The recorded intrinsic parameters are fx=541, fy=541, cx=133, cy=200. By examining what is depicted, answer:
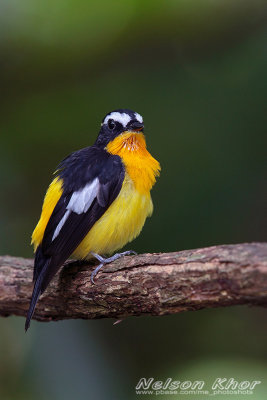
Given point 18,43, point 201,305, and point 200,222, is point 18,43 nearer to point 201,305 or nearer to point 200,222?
point 200,222

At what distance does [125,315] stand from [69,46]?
8.22 feet

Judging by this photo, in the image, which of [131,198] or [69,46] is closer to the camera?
[131,198]

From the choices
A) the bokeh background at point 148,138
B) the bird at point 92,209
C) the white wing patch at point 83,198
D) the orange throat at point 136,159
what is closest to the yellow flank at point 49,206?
the bird at point 92,209

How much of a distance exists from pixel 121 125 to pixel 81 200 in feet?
2.34

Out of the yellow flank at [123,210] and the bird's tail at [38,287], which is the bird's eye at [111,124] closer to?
the yellow flank at [123,210]

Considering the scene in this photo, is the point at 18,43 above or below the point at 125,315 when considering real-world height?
above

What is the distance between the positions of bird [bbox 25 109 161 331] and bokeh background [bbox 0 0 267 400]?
2.02 ft

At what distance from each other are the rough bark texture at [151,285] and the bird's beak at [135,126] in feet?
3.13

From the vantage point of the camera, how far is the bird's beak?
350 centimetres

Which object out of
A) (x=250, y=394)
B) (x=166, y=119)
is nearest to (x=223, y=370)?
(x=250, y=394)

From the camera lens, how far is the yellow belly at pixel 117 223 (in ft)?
10.3

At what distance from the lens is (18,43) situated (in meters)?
4.44

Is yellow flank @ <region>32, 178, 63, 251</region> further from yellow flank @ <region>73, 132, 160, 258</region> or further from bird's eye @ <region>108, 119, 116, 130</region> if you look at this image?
bird's eye @ <region>108, 119, 116, 130</region>

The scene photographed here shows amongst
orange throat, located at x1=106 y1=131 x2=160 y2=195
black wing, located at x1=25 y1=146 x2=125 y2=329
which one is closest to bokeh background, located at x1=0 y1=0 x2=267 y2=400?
orange throat, located at x1=106 y1=131 x2=160 y2=195
